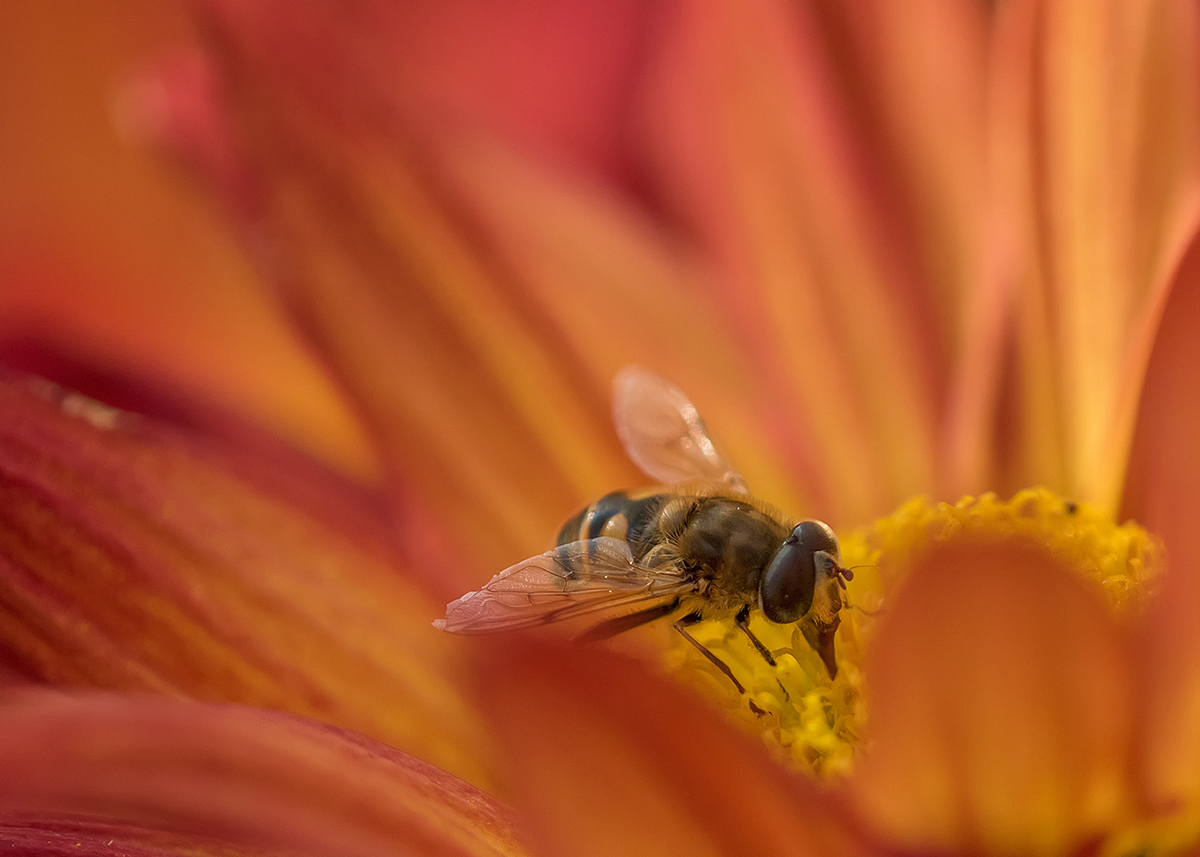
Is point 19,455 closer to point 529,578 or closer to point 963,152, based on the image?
point 529,578

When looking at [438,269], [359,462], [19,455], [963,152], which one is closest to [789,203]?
[963,152]

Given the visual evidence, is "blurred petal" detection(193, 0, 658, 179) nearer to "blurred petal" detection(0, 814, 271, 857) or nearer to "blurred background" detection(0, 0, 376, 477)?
"blurred background" detection(0, 0, 376, 477)

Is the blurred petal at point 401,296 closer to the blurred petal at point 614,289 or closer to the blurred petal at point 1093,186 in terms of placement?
the blurred petal at point 614,289

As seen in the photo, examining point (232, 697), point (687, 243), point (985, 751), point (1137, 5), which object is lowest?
point (985, 751)

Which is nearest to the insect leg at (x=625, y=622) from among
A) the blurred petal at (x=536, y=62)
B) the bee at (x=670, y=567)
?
the bee at (x=670, y=567)

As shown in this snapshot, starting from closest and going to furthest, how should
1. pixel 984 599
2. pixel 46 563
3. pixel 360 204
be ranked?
pixel 984 599, pixel 46 563, pixel 360 204

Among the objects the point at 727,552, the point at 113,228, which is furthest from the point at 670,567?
the point at 113,228
